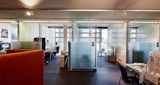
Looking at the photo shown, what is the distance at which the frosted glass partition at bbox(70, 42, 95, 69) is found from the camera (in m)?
7.71

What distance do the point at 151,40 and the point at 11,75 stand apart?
7.56 m

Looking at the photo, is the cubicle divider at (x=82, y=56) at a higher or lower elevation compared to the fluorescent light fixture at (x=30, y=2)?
lower

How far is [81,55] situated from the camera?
305 inches

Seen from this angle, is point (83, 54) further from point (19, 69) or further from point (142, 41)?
point (19, 69)

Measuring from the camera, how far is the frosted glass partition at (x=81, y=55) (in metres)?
7.71

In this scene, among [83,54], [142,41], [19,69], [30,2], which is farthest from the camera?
[142,41]

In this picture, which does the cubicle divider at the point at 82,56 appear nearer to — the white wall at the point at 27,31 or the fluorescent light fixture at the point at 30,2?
the fluorescent light fixture at the point at 30,2

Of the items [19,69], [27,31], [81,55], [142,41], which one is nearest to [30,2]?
[81,55]

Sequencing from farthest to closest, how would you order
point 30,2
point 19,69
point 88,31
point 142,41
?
point 142,41 → point 88,31 → point 30,2 → point 19,69

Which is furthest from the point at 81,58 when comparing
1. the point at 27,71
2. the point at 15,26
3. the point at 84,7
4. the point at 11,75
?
the point at 11,75

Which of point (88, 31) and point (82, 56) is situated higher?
point (88, 31)

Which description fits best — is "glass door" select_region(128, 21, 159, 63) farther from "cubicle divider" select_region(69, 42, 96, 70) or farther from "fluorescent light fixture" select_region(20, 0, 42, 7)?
"fluorescent light fixture" select_region(20, 0, 42, 7)

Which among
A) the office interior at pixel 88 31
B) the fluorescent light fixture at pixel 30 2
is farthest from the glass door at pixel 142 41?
the fluorescent light fixture at pixel 30 2

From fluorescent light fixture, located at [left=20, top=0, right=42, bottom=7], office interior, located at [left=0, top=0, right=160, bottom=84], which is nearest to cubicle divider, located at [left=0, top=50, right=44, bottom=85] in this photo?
fluorescent light fixture, located at [left=20, top=0, right=42, bottom=7]
